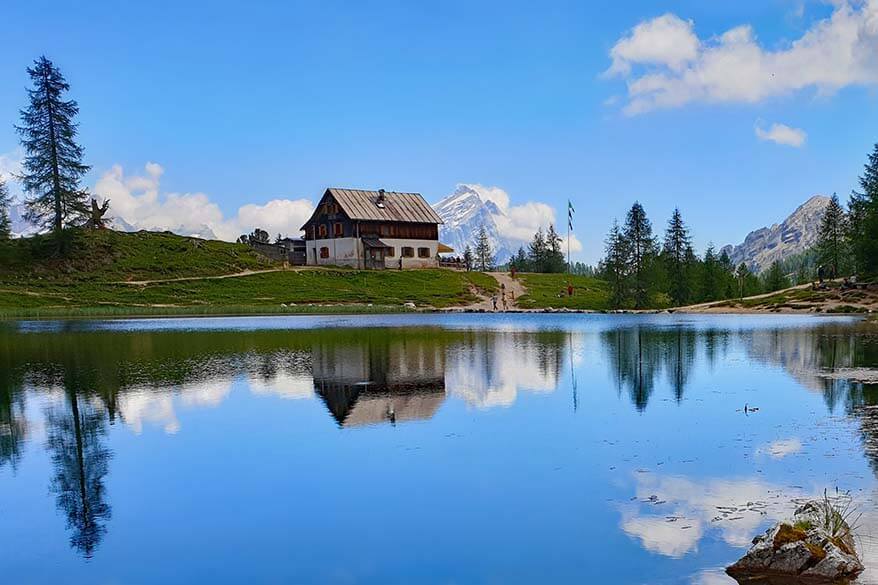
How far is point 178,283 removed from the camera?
90.8 meters

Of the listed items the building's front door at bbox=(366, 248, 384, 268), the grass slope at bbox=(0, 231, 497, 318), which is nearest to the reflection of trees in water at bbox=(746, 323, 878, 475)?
the grass slope at bbox=(0, 231, 497, 318)

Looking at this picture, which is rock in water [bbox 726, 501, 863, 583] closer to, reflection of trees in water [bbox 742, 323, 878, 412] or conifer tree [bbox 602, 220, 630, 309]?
reflection of trees in water [bbox 742, 323, 878, 412]

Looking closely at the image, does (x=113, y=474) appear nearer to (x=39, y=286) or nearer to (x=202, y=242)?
(x=39, y=286)

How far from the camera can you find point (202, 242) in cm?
11125

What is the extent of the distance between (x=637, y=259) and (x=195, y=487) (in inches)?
3592

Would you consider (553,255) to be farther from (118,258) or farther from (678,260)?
(118,258)

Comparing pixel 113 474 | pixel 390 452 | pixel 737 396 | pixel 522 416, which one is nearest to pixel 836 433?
pixel 737 396

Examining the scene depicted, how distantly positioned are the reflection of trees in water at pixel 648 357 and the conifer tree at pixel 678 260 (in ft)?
165

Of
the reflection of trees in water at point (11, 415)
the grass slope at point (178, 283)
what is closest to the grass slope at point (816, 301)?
the grass slope at point (178, 283)

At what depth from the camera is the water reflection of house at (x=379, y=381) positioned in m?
22.8

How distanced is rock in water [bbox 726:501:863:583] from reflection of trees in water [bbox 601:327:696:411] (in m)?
12.7

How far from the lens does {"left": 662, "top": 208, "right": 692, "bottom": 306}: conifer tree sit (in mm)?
104750

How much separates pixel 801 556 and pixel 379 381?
811 inches

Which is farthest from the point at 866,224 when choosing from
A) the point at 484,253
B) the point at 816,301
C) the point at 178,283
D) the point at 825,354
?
the point at 484,253
